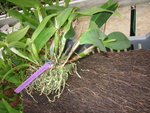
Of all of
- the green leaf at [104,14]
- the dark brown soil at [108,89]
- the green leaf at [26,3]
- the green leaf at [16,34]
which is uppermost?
the green leaf at [26,3]

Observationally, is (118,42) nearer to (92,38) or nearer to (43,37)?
(92,38)

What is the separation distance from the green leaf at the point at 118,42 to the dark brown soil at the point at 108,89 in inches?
1.1

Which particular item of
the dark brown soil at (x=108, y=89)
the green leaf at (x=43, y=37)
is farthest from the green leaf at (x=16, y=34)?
the dark brown soil at (x=108, y=89)

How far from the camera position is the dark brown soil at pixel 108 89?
40cm

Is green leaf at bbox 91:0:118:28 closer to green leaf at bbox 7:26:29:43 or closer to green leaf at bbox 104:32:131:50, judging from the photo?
green leaf at bbox 104:32:131:50

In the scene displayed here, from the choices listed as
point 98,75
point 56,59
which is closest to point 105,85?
point 98,75

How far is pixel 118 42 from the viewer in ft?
1.61

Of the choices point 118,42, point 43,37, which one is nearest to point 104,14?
point 118,42

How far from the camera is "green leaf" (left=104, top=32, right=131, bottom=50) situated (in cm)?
48

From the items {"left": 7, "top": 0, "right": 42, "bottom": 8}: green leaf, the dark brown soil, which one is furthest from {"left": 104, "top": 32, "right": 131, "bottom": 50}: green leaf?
{"left": 7, "top": 0, "right": 42, "bottom": 8}: green leaf

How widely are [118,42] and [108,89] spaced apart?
0.15 m

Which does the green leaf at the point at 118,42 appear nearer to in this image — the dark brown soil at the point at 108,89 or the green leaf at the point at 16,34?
the dark brown soil at the point at 108,89

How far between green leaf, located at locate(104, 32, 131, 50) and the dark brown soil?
0.09 feet

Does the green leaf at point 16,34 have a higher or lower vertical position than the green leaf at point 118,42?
higher
